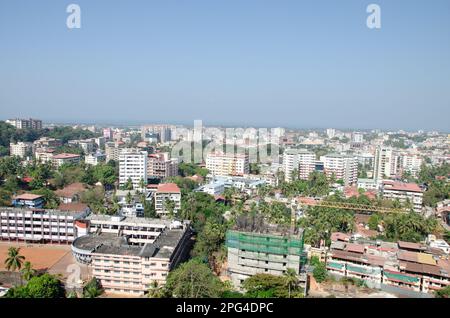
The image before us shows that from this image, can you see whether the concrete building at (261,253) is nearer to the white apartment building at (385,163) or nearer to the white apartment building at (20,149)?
the white apartment building at (385,163)

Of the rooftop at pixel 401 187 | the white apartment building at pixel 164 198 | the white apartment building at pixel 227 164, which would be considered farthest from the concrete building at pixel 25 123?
the rooftop at pixel 401 187

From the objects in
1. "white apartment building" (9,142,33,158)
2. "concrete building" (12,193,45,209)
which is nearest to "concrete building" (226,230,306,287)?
"concrete building" (12,193,45,209)

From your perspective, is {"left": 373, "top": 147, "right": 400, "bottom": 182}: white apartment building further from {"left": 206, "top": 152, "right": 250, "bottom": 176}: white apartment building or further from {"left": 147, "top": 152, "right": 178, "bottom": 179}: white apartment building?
{"left": 147, "top": 152, "right": 178, "bottom": 179}: white apartment building

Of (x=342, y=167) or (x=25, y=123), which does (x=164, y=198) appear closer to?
(x=342, y=167)
